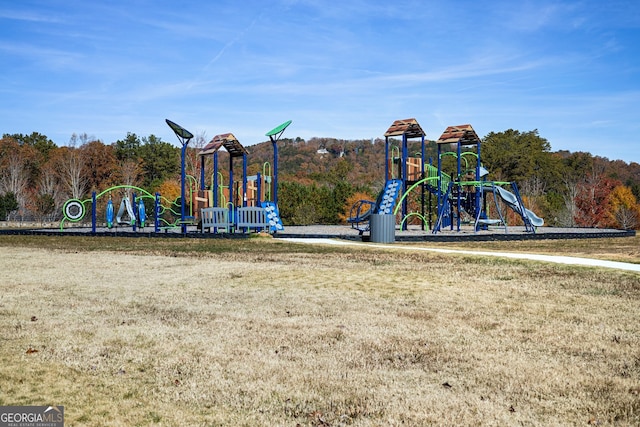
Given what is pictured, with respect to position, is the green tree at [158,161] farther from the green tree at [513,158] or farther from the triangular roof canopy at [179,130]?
the triangular roof canopy at [179,130]

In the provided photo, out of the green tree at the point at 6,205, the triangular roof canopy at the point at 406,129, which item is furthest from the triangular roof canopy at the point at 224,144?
the green tree at the point at 6,205

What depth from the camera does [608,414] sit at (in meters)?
3.88

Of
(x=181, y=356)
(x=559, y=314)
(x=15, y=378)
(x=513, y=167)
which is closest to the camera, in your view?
(x=15, y=378)

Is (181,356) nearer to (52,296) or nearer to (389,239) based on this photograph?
(52,296)

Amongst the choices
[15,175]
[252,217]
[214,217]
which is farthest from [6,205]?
[252,217]

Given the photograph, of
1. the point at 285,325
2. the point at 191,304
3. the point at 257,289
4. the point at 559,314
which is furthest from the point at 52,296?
the point at 559,314

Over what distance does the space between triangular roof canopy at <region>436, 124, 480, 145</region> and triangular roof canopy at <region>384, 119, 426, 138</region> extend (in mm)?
1129

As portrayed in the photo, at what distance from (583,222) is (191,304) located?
4252 centimetres

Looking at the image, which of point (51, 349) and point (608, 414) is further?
point (51, 349)

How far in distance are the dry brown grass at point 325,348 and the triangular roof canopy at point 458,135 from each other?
19.5 metres

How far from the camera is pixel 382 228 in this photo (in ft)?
66.1

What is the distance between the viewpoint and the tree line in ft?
145

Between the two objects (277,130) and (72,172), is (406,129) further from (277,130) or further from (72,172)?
(72,172)

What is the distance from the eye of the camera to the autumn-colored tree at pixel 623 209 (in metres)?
41.8
